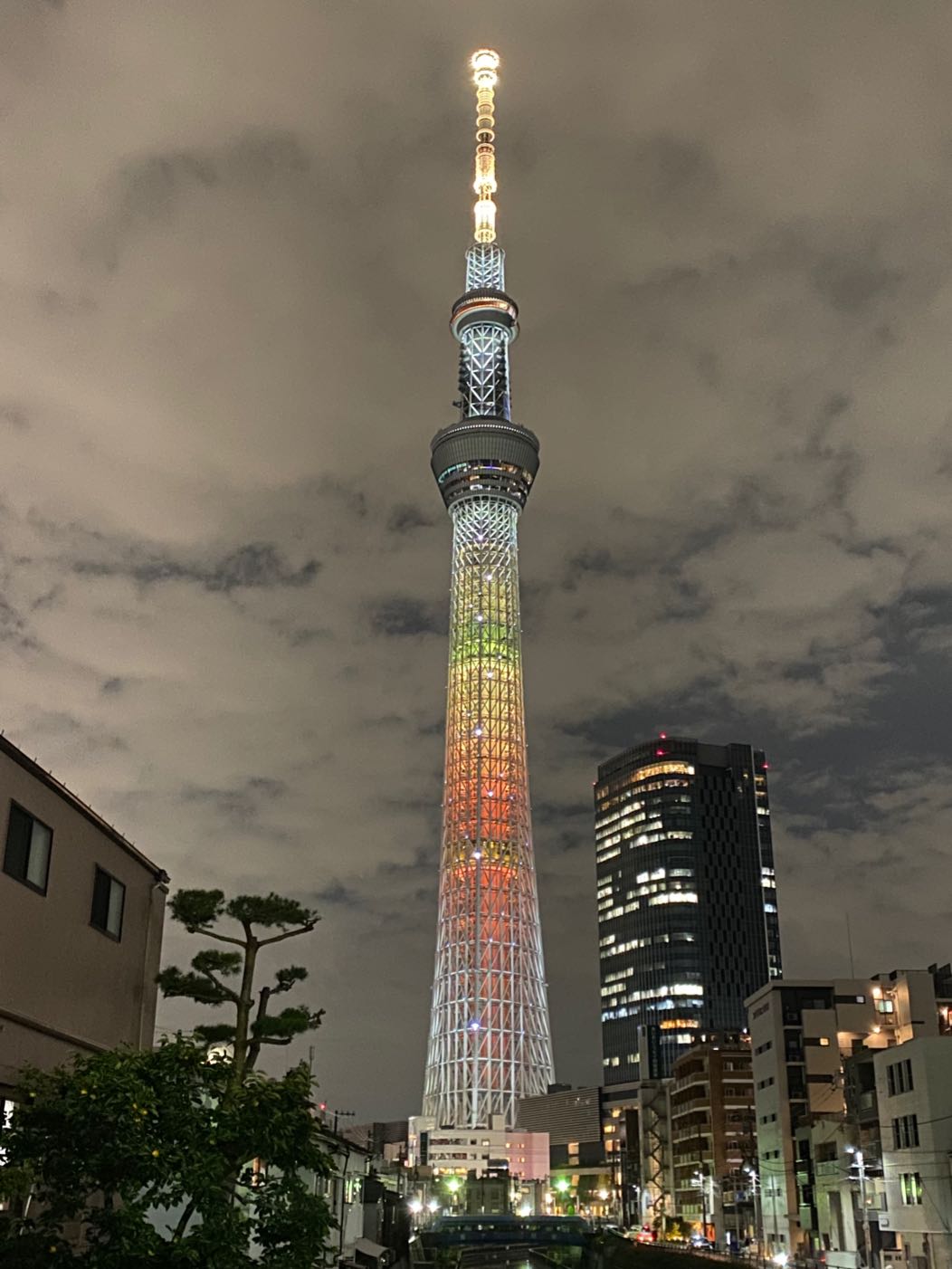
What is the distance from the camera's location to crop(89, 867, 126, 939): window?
24.2 metres

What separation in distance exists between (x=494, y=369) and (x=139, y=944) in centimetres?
14320

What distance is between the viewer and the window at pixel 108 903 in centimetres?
2416

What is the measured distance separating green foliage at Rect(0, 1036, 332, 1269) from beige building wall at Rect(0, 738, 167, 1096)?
2.83 metres

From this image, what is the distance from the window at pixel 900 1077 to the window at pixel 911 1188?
3556 mm

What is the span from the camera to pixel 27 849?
21.0 meters

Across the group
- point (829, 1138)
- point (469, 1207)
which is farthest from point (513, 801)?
point (829, 1138)

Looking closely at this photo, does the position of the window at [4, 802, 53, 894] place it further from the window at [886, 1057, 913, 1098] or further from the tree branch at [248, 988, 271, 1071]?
the window at [886, 1057, 913, 1098]

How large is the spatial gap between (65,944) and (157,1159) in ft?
27.7

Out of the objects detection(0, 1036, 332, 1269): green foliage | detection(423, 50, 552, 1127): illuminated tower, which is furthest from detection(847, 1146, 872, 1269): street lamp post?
detection(423, 50, 552, 1127): illuminated tower

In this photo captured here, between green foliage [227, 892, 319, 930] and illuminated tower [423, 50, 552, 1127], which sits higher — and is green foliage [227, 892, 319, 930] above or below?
below

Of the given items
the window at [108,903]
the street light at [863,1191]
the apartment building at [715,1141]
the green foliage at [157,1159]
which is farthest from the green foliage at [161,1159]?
the apartment building at [715,1141]

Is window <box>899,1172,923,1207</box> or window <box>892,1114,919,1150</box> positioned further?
window <box>892,1114,919,1150</box>

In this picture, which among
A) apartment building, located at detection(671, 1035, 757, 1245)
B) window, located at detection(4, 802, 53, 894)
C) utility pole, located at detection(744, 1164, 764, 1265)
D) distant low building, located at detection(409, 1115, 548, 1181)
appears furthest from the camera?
distant low building, located at detection(409, 1115, 548, 1181)

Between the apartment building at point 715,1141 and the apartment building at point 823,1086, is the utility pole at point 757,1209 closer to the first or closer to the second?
the apartment building at point 823,1086
